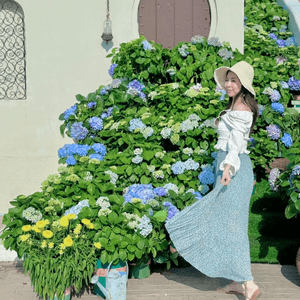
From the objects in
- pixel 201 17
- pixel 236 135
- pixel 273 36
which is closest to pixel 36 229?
pixel 236 135

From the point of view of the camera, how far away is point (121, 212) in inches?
139

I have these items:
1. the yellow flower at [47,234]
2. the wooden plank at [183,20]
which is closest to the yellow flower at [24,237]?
the yellow flower at [47,234]

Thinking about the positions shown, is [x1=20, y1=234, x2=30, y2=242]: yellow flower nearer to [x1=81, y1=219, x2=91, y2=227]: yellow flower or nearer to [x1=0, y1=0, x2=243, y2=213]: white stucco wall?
[x1=81, y1=219, x2=91, y2=227]: yellow flower

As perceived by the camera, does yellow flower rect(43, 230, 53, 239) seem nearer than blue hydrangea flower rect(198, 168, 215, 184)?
Yes

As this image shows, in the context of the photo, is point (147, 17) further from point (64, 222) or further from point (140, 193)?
point (64, 222)

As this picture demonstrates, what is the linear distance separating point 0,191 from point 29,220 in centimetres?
283

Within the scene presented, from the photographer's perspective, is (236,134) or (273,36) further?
(273,36)

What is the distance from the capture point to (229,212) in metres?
3.25

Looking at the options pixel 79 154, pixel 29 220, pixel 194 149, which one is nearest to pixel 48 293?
pixel 29 220

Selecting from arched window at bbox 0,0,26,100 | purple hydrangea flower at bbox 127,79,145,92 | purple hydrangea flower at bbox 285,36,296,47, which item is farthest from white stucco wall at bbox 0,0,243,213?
purple hydrangea flower at bbox 285,36,296,47

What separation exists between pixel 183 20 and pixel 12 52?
7.97 ft

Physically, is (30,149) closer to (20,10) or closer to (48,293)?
(20,10)

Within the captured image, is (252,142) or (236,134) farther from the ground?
(236,134)

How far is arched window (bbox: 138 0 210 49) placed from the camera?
5816 mm
